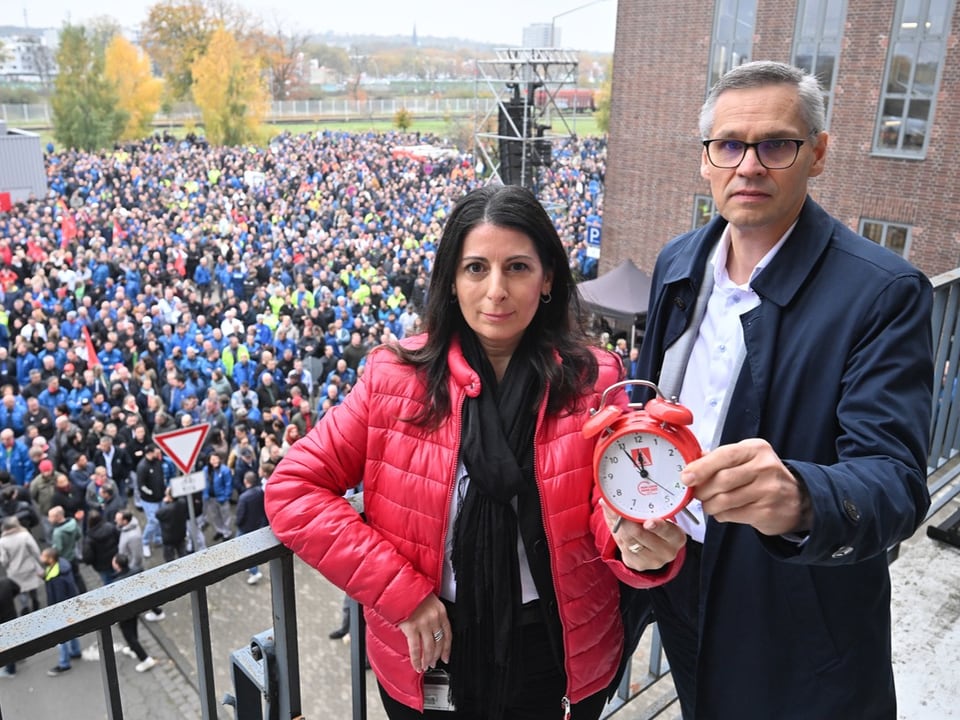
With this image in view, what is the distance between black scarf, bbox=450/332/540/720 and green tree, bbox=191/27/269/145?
48323mm

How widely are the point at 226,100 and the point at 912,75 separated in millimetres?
39107

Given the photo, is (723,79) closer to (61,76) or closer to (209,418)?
(209,418)

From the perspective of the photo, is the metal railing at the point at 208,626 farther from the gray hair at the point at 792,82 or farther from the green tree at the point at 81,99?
the green tree at the point at 81,99

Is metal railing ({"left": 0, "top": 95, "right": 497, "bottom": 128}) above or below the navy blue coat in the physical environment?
above

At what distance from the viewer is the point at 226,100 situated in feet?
150

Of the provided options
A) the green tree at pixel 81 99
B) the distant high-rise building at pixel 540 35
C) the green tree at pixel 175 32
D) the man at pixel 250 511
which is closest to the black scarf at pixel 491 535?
the man at pixel 250 511

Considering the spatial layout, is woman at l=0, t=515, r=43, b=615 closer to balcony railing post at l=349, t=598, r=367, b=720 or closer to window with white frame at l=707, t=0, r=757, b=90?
balcony railing post at l=349, t=598, r=367, b=720

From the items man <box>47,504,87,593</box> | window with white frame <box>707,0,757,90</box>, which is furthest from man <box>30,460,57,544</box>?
window with white frame <box>707,0,757,90</box>

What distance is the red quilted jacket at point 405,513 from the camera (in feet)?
5.29

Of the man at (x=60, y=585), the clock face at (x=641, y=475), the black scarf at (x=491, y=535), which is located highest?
the clock face at (x=641, y=475)

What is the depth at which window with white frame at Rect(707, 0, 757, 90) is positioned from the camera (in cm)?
1878

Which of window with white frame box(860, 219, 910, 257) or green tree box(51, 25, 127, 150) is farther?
green tree box(51, 25, 127, 150)

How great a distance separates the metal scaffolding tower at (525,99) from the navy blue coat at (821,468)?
2382 centimetres

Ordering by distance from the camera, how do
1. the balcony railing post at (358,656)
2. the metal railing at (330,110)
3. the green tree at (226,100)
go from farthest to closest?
the metal railing at (330,110) → the green tree at (226,100) → the balcony railing post at (358,656)
